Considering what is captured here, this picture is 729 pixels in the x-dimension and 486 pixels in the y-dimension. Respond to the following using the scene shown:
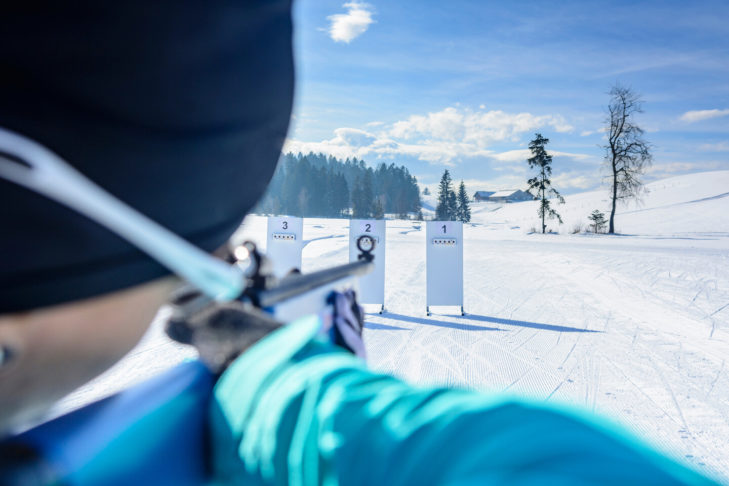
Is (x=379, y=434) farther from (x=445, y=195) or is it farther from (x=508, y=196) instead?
(x=508, y=196)

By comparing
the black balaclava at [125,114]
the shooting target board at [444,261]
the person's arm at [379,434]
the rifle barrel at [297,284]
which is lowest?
the shooting target board at [444,261]

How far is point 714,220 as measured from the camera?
85.1 ft

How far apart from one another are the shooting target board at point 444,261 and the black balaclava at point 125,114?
5.49 metres

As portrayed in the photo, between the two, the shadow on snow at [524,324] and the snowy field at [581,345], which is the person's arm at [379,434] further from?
the shadow on snow at [524,324]

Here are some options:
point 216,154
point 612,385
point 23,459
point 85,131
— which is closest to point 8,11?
point 85,131

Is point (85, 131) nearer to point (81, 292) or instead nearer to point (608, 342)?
point (81, 292)

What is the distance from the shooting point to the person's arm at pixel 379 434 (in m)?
0.37

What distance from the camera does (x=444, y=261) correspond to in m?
5.99

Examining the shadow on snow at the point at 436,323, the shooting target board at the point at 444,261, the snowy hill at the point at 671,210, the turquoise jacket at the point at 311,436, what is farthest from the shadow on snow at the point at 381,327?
the snowy hill at the point at 671,210

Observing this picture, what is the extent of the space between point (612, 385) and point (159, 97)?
3804 mm

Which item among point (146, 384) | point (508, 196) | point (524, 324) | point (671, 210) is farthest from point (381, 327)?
point (508, 196)

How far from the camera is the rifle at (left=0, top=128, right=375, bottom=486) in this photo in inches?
15.3

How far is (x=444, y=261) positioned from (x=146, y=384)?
5.49m

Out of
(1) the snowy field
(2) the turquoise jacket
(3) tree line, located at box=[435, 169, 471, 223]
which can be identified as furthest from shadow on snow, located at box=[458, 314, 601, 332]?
(3) tree line, located at box=[435, 169, 471, 223]
